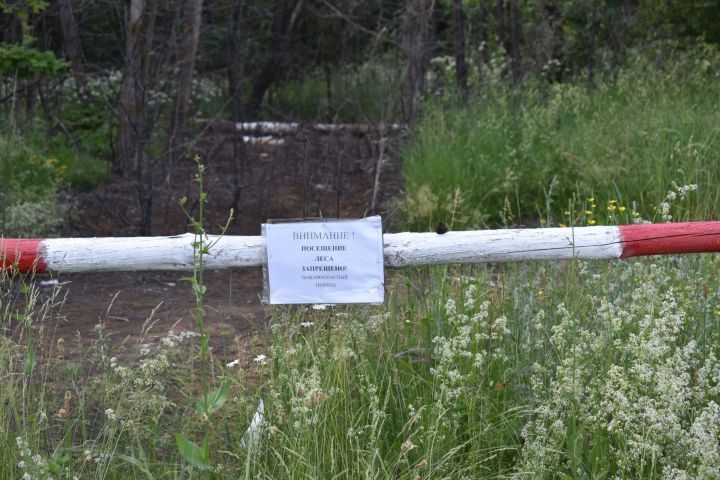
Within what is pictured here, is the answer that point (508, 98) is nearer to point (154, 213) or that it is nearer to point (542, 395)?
point (154, 213)

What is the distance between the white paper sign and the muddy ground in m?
0.28

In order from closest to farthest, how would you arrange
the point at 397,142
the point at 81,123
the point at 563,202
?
the point at 563,202 → the point at 397,142 → the point at 81,123

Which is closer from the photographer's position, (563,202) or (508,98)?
(563,202)

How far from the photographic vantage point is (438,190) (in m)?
7.66

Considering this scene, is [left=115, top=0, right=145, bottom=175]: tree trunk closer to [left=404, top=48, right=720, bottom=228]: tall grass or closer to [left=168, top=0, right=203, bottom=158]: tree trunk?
[left=168, top=0, right=203, bottom=158]: tree trunk

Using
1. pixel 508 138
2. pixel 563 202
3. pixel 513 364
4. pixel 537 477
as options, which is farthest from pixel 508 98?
pixel 537 477

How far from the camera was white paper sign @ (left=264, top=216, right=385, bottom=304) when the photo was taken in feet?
11.4

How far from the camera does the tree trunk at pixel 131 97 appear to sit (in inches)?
284

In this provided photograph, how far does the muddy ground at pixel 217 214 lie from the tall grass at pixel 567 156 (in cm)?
57

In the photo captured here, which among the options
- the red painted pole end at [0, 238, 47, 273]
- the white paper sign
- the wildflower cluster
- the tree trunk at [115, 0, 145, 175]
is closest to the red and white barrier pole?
the red painted pole end at [0, 238, 47, 273]

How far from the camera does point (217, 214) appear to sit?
8227 millimetres

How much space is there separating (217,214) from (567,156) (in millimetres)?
2880

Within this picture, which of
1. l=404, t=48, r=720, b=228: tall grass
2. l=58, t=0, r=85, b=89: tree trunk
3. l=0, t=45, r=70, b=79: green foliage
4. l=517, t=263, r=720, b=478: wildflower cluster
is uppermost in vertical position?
l=58, t=0, r=85, b=89: tree trunk

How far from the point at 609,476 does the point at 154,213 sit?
561 cm
